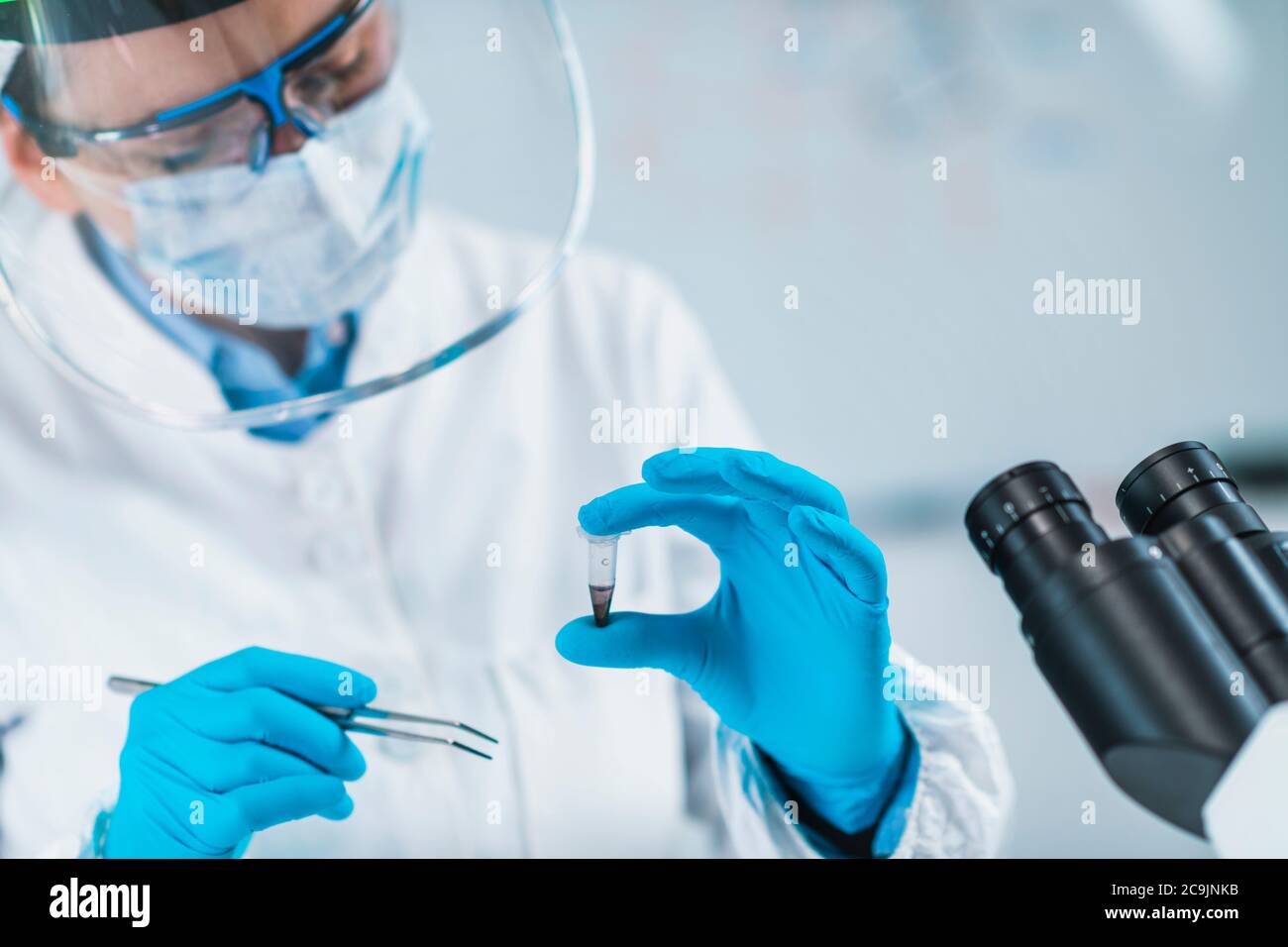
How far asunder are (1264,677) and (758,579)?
0.30 m

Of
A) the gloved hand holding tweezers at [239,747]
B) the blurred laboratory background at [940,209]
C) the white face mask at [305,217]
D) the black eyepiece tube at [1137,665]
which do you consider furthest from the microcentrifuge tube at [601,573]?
the blurred laboratory background at [940,209]

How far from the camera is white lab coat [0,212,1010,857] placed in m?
0.81

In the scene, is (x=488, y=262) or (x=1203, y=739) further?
(x=488, y=262)

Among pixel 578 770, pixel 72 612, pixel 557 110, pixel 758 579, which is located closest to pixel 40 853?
pixel 72 612

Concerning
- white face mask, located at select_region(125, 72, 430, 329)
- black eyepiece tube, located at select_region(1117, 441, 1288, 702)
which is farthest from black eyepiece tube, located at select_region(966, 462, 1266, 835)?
white face mask, located at select_region(125, 72, 430, 329)

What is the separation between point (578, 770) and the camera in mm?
887

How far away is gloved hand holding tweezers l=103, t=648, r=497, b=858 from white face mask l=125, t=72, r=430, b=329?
1.04ft

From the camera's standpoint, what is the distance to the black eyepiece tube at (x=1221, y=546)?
472 millimetres

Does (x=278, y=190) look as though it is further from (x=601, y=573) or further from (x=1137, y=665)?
(x=1137, y=665)

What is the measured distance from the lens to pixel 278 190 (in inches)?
29.6

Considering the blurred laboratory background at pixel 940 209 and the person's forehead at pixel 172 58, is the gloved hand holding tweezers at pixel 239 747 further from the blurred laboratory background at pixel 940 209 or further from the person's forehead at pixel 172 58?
the blurred laboratory background at pixel 940 209

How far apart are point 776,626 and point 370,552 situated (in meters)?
0.41

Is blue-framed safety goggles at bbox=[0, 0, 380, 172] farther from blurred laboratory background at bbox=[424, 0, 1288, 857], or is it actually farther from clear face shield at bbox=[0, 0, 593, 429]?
blurred laboratory background at bbox=[424, 0, 1288, 857]
